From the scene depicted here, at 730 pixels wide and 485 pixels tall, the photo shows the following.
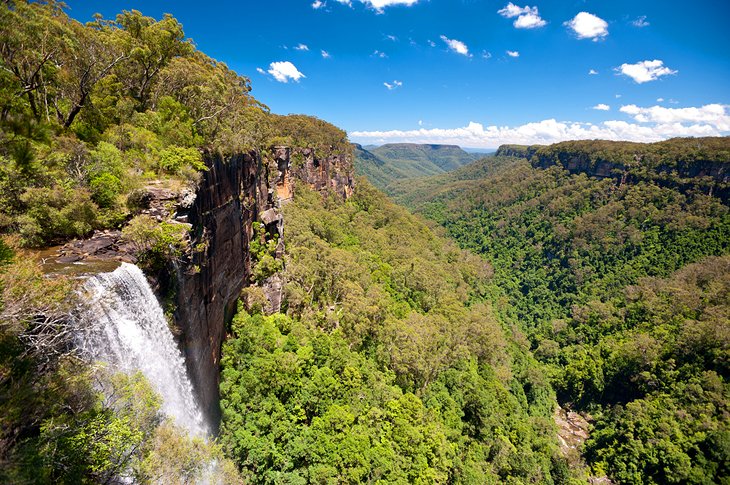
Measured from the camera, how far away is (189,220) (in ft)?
47.2

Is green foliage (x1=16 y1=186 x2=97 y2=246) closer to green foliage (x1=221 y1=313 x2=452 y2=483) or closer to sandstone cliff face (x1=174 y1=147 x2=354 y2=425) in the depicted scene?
sandstone cliff face (x1=174 y1=147 x2=354 y2=425)

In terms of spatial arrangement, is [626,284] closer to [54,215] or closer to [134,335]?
[134,335]

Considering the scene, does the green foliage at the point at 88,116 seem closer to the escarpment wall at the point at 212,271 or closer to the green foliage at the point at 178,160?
the green foliage at the point at 178,160

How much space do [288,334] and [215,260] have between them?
378 inches

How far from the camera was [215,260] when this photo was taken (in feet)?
61.1

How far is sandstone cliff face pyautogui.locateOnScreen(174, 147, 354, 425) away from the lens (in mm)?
14828

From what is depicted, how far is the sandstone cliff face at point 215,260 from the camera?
14828 millimetres

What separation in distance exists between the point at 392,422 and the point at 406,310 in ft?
70.7

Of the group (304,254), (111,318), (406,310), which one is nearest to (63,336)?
(111,318)

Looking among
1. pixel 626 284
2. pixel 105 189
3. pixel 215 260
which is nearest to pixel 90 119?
pixel 105 189

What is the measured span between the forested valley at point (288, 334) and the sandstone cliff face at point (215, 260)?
0.65 m

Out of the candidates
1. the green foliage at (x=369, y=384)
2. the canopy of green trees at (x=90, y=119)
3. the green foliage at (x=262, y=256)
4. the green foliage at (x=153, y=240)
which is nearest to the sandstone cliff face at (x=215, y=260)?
the green foliage at (x=262, y=256)

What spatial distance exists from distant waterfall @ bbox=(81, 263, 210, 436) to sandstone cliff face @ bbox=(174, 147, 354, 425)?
64.3 inches

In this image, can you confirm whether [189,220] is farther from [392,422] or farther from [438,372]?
[438,372]
